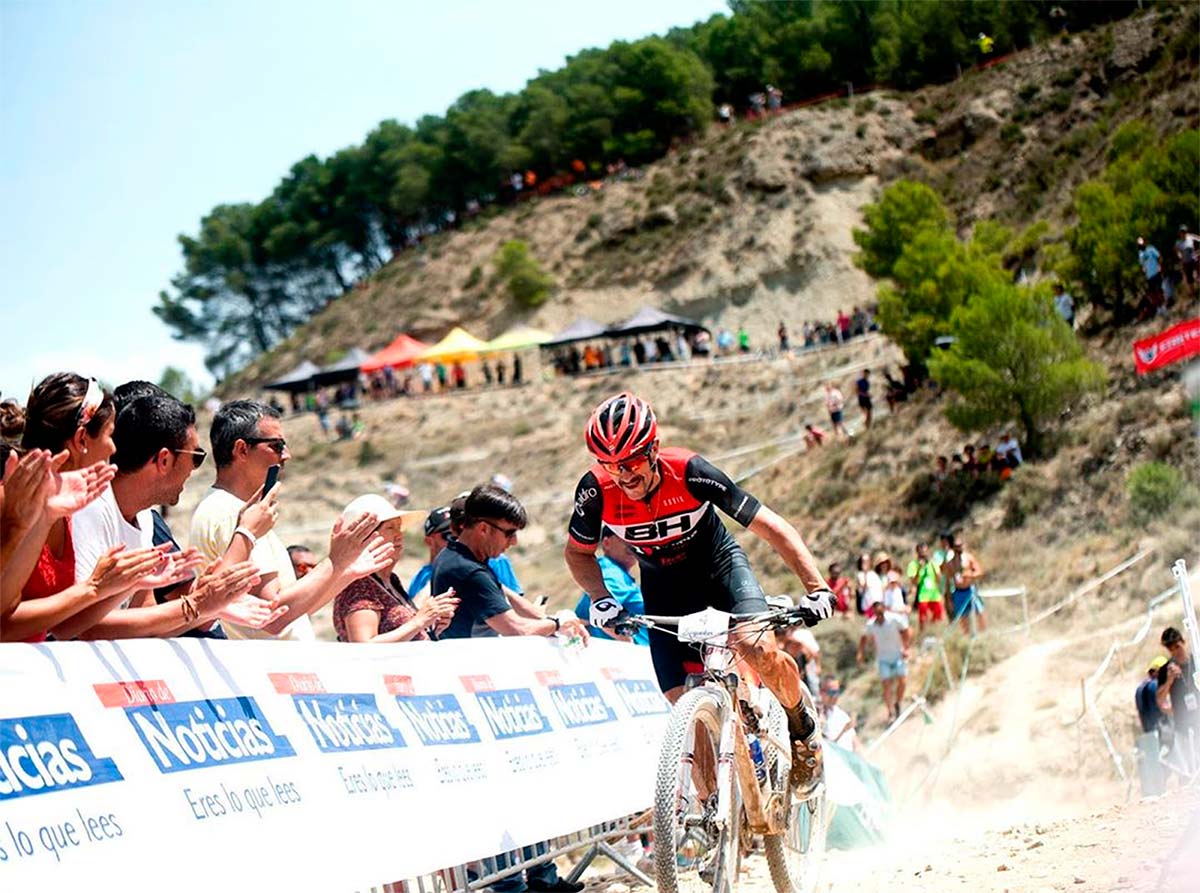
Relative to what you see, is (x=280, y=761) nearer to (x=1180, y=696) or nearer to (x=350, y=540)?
(x=350, y=540)

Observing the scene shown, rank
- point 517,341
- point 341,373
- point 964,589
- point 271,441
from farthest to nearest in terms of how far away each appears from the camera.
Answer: point 341,373 → point 517,341 → point 964,589 → point 271,441

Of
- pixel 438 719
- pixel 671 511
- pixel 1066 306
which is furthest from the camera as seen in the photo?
pixel 1066 306

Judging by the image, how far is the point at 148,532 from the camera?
248 inches

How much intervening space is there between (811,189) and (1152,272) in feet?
146

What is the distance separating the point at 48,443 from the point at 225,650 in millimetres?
1110

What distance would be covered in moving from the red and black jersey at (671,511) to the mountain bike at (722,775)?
44cm

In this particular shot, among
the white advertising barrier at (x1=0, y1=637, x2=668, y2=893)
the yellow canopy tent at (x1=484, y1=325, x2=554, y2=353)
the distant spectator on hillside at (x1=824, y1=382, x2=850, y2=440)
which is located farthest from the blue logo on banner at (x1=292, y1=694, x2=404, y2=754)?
the yellow canopy tent at (x1=484, y1=325, x2=554, y2=353)

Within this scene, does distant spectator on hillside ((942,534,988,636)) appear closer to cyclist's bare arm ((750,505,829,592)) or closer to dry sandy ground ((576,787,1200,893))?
dry sandy ground ((576,787,1200,893))

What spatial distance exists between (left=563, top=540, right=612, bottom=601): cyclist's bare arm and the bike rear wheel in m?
1.11

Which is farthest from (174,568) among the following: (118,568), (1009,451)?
(1009,451)

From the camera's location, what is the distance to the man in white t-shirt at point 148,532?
568cm

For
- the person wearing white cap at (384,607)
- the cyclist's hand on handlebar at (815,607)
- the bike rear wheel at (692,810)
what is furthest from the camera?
the person wearing white cap at (384,607)

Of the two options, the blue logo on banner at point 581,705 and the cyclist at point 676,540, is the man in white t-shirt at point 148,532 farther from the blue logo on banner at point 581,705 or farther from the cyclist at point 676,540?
the blue logo on banner at point 581,705

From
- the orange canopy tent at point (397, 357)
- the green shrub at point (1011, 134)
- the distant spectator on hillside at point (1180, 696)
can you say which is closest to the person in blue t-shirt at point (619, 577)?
the distant spectator on hillside at point (1180, 696)
